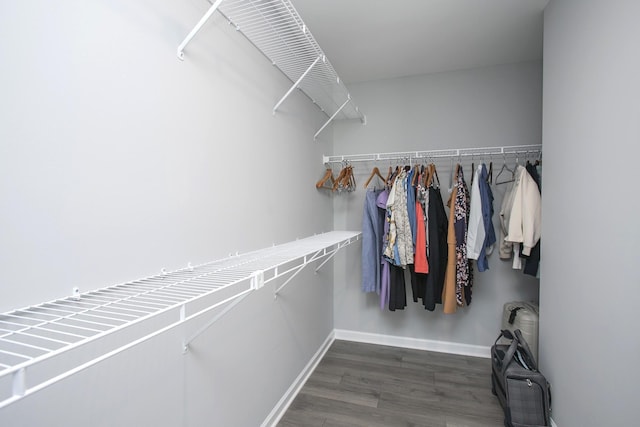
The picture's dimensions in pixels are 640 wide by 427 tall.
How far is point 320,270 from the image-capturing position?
105 inches

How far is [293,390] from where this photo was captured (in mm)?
2078

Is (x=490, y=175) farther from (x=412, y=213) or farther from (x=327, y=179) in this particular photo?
(x=327, y=179)

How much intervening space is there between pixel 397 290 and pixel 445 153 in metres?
1.27

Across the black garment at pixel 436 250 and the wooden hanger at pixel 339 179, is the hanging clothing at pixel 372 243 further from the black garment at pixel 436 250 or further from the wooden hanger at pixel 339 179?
the black garment at pixel 436 250

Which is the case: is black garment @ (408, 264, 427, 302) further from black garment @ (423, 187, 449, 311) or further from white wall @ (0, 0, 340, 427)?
white wall @ (0, 0, 340, 427)

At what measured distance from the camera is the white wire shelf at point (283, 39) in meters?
1.24

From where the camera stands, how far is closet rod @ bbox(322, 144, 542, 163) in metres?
2.33

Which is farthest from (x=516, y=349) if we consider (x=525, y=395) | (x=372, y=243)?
(x=372, y=243)

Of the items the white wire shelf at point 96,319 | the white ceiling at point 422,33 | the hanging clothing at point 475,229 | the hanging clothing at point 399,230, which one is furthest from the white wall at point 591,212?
the white wire shelf at point 96,319

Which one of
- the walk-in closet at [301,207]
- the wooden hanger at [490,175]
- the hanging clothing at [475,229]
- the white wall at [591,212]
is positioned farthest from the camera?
the wooden hanger at [490,175]

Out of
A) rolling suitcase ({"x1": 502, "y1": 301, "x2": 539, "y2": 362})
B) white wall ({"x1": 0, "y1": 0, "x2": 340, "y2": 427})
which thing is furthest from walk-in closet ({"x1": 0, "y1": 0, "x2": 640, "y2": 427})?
rolling suitcase ({"x1": 502, "y1": 301, "x2": 539, "y2": 362})

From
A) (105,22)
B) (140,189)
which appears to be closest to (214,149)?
(140,189)

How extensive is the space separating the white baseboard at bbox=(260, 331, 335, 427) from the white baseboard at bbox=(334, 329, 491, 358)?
0.30 meters

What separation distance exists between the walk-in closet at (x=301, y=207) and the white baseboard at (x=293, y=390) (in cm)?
→ 2
